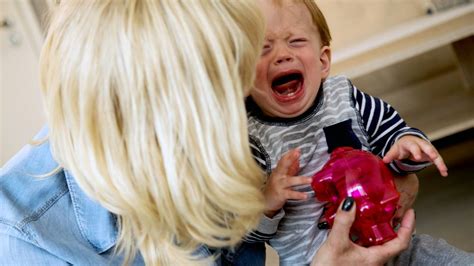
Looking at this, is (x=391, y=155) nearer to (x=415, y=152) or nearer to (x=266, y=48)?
(x=415, y=152)

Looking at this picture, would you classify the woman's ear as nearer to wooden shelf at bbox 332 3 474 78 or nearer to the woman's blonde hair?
the woman's blonde hair

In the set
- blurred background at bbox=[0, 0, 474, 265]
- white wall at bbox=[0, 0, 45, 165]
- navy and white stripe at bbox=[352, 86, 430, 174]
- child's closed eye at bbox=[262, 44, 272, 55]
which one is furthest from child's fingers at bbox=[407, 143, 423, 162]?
white wall at bbox=[0, 0, 45, 165]

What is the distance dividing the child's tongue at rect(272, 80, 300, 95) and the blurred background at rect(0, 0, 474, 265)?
563mm

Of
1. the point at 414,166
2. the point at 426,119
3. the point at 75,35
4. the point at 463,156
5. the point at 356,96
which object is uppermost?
the point at 75,35

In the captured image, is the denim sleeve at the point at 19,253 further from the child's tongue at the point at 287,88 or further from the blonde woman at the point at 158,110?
the child's tongue at the point at 287,88

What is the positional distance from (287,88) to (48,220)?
52 cm

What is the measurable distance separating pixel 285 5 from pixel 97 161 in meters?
0.55

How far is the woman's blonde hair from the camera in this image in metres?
→ 0.65

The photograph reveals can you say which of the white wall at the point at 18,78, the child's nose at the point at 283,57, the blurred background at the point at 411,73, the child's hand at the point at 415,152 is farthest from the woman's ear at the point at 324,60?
the white wall at the point at 18,78

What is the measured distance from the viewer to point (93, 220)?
839 millimetres

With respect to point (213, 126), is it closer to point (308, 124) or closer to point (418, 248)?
point (308, 124)

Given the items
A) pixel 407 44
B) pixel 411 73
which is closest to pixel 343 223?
pixel 407 44

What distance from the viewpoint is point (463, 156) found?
7.64 ft

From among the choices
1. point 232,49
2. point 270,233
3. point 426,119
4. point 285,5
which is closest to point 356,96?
point 285,5
